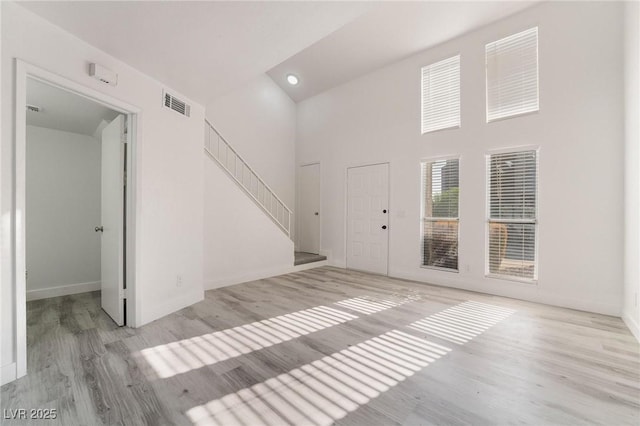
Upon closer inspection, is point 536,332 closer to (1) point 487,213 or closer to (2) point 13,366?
(1) point 487,213

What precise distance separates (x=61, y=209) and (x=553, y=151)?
22.7 feet

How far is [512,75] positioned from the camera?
4.07m

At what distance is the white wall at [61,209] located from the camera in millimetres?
3762

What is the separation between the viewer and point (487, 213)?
4.24m

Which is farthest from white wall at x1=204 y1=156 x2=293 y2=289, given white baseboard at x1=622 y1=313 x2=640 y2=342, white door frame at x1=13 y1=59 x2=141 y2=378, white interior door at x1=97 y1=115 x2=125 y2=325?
white baseboard at x1=622 y1=313 x2=640 y2=342

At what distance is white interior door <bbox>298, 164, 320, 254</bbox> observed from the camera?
21.8 feet

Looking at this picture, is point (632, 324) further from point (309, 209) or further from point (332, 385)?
point (309, 209)

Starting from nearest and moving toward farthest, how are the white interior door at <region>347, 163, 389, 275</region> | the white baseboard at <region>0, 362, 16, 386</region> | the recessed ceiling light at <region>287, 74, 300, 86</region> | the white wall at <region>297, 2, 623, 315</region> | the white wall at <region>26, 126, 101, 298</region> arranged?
the white baseboard at <region>0, 362, 16, 386</region> → the white wall at <region>297, 2, 623, 315</region> → the white wall at <region>26, 126, 101, 298</region> → the white interior door at <region>347, 163, 389, 275</region> → the recessed ceiling light at <region>287, 74, 300, 86</region>

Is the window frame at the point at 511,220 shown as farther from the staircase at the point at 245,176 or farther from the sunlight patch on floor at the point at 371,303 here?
the staircase at the point at 245,176

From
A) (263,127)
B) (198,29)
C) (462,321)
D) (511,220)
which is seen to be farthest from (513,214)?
(263,127)

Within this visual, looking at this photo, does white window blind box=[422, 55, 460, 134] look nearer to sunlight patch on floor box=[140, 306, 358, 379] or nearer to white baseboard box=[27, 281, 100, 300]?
sunlight patch on floor box=[140, 306, 358, 379]

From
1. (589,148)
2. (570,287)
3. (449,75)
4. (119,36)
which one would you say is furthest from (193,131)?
(570,287)

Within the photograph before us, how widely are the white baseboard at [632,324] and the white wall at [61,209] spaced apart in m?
6.68

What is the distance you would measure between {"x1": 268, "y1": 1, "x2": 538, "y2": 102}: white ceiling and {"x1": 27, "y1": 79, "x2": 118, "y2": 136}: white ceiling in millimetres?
3928
